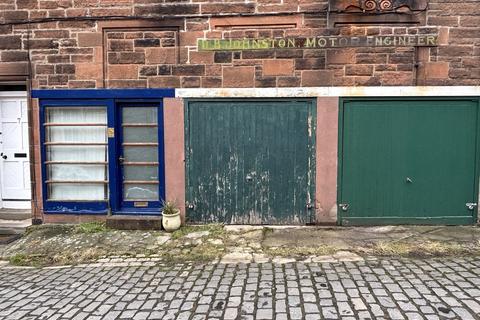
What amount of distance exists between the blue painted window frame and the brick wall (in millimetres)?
147

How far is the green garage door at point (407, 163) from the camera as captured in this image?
21.2ft

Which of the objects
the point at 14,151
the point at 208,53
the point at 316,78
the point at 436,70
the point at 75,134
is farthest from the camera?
the point at 14,151

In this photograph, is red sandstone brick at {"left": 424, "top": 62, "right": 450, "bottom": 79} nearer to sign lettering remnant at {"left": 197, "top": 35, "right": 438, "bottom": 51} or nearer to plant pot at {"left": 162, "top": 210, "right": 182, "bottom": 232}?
sign lettering remnant at {"left": 197, "top": 35, "right": 438, "bottom": 51}

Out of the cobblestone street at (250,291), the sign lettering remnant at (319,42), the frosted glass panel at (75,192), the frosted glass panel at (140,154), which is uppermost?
the sign lettering remnant at (319,42)

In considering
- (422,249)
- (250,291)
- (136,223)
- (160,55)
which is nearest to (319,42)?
(160,55)

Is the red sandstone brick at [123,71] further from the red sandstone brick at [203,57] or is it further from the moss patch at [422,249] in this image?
the moss patch at [422,249]

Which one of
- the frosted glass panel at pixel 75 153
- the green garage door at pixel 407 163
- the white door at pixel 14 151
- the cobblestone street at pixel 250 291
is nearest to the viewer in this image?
the cobblestone street at pixel 250 291

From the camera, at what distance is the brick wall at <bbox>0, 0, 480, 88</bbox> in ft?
21.0

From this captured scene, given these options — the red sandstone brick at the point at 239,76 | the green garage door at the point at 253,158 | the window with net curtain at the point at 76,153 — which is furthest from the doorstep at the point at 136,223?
the red sandstone brick at the point at 239,76

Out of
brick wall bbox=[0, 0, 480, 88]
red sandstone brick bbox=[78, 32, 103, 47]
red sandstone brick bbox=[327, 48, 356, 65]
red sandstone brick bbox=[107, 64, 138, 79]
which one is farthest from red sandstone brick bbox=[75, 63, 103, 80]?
red sandstone brick bbox=[327, 48, 356, 65]

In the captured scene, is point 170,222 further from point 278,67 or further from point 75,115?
point 278,67

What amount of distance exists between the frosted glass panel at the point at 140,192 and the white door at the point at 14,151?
6.93 feet

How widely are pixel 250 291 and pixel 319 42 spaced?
4.23 meters

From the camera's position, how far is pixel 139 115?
6.88 metres
